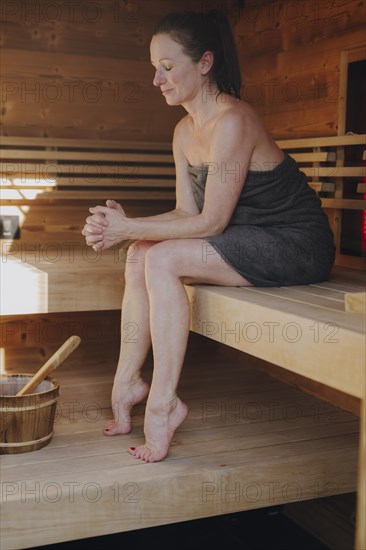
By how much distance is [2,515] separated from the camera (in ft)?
7.55

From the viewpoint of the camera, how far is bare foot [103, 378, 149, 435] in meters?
2.84

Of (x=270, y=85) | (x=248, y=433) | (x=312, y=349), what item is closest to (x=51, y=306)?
(x=248, y=433)

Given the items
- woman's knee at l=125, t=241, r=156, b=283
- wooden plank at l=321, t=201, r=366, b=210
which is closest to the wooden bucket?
woman's knee at l=125, t=241, r=156, b=283

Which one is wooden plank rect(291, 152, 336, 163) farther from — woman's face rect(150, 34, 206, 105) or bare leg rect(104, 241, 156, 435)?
bare leg rect(104, 241, 156, 435)

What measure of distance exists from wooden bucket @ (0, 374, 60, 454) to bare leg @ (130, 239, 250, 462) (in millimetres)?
364

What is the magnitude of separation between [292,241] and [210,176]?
367 mm

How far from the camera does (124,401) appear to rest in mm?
2861

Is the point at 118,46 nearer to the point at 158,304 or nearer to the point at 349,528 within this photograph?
the point at 158,304

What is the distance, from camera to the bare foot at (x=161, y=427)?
2531 mm

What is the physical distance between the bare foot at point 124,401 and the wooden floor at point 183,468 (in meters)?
0.04

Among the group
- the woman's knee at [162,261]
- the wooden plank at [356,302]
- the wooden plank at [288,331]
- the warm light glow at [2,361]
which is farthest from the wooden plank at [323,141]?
the warm light glow at [2,361]

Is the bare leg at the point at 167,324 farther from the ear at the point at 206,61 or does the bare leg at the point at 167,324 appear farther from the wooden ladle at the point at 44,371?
the ear at the point at 206,61

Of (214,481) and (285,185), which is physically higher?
(285,185)

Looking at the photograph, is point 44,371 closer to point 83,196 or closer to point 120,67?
point 83,196
